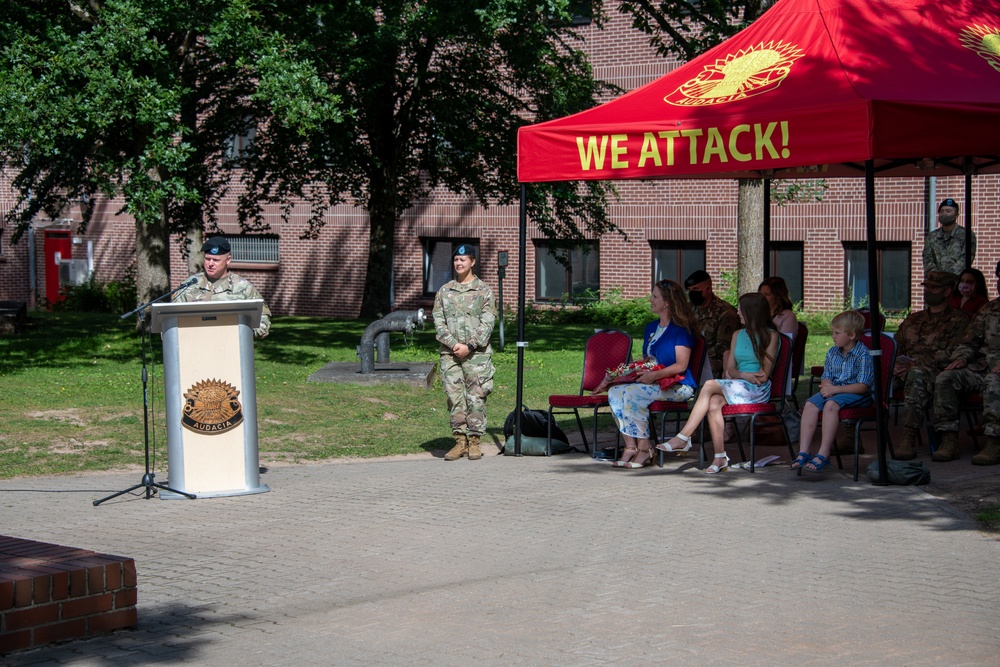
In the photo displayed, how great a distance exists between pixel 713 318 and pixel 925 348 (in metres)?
1.90

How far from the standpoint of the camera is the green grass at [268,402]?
11.0 metres

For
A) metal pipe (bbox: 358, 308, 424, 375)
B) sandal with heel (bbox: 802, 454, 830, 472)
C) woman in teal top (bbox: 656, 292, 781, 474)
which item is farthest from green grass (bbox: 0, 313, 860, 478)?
sandal with heel (bbox: 802, 454, 830, 472)

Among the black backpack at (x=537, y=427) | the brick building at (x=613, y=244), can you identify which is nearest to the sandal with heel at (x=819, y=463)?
the black backpack at (x=537, y=427)

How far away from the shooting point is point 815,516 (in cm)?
789

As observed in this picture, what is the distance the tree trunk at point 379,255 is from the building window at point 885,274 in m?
9.60

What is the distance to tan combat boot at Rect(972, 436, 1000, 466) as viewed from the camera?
9289 mm

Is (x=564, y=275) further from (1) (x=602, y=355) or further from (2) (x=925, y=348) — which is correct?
(2) (x=925, y=348)

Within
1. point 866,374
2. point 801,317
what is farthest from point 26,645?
point 801,317

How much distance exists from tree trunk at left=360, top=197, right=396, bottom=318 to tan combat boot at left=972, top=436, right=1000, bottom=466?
671 inches

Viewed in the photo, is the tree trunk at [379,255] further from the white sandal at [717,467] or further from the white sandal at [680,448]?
the white sandal at [717,467]

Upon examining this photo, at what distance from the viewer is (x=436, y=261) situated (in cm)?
3222

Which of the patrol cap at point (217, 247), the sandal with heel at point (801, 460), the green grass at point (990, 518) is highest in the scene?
the patrol cap at point (217, 247)

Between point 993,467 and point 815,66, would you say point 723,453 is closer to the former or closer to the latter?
point 993,467

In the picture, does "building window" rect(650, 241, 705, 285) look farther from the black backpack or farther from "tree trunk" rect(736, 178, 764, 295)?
the black backpack
